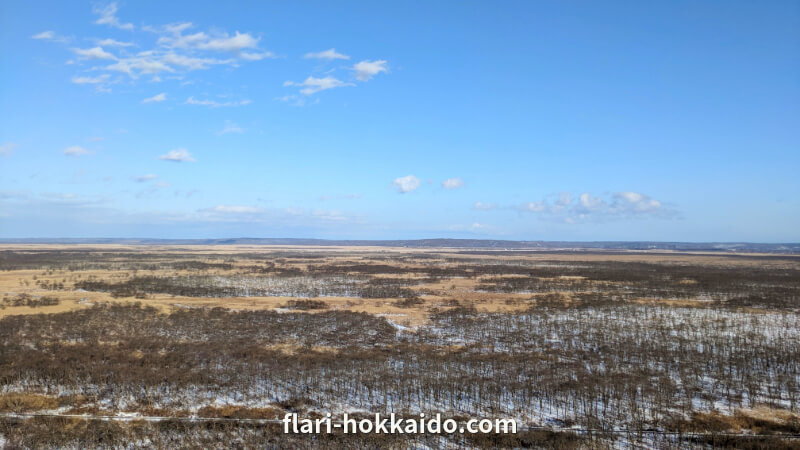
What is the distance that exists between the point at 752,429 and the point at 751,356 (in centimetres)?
787

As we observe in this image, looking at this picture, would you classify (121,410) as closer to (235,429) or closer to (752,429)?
(235,429)

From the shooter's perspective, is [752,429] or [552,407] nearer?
[752,429]

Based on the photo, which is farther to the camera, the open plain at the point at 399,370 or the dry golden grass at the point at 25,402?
the dry golden grass at the point at 25,402

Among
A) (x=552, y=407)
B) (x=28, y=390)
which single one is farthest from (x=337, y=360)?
(x=28, y=390)

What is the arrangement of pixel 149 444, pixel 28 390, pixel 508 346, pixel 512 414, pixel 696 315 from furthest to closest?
1. pixel 696 315
2. pixel 508 346
3. pixel 28 390
4. pixel 512 414
5. pixel 149 444

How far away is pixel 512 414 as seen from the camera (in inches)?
484

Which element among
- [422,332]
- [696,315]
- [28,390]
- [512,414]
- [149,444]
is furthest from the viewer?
[696,315]

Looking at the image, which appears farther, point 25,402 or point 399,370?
point 399,370

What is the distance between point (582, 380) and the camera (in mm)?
14883

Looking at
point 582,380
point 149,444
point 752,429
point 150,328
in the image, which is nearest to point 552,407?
point 582,380

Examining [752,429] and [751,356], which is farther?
[751,356]

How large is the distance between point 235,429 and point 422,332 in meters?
12.1

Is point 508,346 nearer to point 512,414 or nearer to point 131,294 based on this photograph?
point 512,414

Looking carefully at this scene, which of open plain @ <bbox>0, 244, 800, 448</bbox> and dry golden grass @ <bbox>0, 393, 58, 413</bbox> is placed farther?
dry golden grass @ <bbox>0, 393, 58, 413</bbox>
